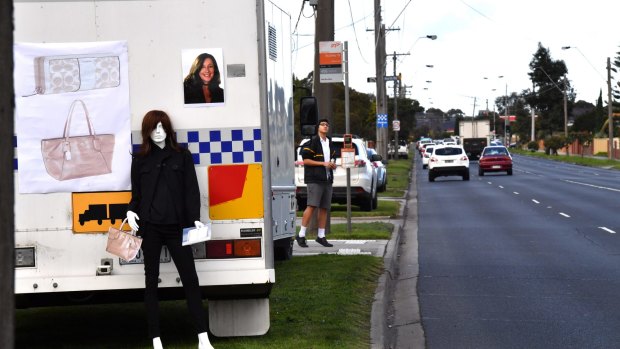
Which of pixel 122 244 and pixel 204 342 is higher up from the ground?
pixel 122 244

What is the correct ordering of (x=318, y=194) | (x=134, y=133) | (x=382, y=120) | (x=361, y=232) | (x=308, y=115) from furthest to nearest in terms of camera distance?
(x=382, y=120), (x=361, y=232), (x=318, y=194), (x=308, y=115), (x=134, y=133)

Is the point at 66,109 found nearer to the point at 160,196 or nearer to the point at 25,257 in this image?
the point at 160,196

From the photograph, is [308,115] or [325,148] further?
[325,148]

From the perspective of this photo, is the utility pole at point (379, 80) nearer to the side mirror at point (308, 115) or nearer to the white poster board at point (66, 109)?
the side mirror at point (308, 115)

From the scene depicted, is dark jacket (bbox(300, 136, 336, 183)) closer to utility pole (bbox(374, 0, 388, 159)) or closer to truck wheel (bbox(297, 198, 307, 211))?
truck wheel (bbox(297, 198, 307, 211))

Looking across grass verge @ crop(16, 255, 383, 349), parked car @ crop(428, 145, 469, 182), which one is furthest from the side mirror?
parked car @ crop(428, 145, 469, 182)

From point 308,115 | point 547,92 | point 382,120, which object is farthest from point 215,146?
point 547,92

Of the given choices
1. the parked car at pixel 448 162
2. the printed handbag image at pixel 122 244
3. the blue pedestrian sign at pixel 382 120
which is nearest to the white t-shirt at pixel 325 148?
the printed handbag image at pixel 122 244

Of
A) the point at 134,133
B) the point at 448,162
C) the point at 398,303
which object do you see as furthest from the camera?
the point at 448,162

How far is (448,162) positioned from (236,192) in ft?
140

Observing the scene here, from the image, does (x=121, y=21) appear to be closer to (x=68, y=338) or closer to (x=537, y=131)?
(x=68, y=338)

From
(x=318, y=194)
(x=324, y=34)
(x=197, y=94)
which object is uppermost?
(x=324, y=34)

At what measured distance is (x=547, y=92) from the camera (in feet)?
550

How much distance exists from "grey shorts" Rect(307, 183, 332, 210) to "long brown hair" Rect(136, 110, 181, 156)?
28.3ft
